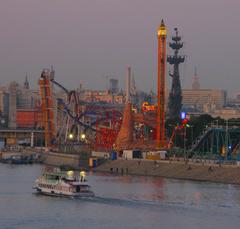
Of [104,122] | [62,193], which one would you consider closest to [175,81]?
[104,122]

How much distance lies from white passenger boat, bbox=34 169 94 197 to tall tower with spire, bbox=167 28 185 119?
54.9 m

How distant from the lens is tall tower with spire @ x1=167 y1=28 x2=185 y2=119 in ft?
322

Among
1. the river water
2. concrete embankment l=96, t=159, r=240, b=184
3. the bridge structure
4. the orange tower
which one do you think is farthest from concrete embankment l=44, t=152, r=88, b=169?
the river water

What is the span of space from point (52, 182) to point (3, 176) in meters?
13.4

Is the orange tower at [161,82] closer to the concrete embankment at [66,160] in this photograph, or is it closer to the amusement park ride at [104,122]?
the amusement park ride at [104,122]

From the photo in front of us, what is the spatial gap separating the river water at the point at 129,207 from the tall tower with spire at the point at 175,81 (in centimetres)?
4956

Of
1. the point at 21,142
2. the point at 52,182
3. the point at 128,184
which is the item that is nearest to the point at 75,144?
the point at 21,142

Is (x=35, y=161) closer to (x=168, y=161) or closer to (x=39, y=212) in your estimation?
(x=168, y=161)

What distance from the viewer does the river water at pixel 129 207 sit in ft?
109

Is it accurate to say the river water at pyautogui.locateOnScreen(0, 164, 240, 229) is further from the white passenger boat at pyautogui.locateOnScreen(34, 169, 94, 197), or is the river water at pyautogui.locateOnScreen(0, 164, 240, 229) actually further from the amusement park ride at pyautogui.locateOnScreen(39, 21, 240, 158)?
the amusement park ride at pyautogui.locateOnScreen(39, 21, 240, 158)

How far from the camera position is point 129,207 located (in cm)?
3719

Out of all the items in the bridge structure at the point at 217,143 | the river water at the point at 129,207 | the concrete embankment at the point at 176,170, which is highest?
the bridge structure at the point at 217,143

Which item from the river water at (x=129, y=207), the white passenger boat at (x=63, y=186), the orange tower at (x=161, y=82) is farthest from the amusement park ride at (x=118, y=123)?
the white passenger boat at (x=63, y=186)

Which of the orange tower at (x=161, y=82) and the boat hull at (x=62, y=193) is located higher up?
the orange tower at (x=161, y=82)
